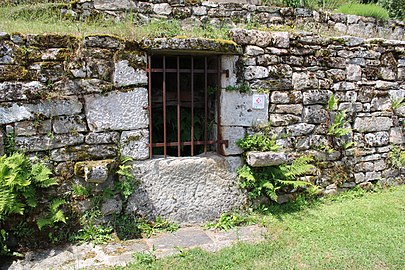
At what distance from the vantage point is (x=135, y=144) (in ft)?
13.9

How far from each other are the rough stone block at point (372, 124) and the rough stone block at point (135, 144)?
328cm

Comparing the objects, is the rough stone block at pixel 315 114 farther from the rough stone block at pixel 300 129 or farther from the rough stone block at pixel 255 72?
the rough stone block at pixel 255 72

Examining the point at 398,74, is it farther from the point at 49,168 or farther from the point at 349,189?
the point at 49,168

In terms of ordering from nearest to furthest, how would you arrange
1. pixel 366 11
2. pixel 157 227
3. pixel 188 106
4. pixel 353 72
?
1. pixel 157 227
2. pixel 188 106
3. pixel 353 72
4. pixel 366 11

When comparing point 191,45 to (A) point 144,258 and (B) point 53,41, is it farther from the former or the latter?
(A) point 144,258

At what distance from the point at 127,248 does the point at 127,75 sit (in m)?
1.96

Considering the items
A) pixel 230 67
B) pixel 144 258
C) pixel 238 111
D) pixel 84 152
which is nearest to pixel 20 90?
pixel 84 152

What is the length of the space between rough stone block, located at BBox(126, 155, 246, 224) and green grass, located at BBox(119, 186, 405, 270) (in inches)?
27.2

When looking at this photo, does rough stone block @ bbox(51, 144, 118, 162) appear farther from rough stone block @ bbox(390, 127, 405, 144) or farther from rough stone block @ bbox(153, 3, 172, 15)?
rough stone block @ bbox(390, 127, 405, 144)

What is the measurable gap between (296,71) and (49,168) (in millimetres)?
3439

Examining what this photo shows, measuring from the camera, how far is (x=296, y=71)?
4969 millimetres

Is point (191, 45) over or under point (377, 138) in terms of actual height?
over

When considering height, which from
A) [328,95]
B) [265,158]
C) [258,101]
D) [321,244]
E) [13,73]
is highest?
[13,73]

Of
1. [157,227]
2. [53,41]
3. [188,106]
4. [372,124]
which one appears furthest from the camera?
[372,124]
